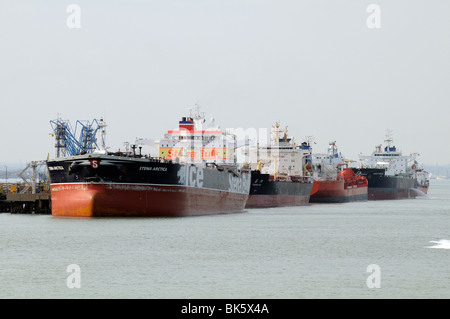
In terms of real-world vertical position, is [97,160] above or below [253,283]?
above

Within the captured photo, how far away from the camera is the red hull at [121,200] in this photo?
44.2 metres

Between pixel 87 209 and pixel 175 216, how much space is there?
5.76m

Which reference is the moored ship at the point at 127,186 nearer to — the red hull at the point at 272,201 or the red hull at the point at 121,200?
the red hull at the point at 121,200

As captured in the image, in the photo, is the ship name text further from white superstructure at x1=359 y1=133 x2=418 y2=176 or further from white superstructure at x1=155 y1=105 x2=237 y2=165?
white superstructure at x1=359 y1=133 x2=418 y2=176

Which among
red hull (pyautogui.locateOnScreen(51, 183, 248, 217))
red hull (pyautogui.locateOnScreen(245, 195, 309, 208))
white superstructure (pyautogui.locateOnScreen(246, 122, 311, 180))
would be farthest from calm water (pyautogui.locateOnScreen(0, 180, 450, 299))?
white superstructure (pyautogui.locateOnScreen(246, 122, 311, 180))

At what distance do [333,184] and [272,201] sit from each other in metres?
20.0

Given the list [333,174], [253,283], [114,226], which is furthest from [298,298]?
[333,174]

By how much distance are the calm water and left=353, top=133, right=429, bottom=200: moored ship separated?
64.0 m

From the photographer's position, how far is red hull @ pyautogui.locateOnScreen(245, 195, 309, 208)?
71.3 meters

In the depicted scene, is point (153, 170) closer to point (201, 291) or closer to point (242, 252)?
point (242, 252)

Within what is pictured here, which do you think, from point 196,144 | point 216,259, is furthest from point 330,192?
point 216,259

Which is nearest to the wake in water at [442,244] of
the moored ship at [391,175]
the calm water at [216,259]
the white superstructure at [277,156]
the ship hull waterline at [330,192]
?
the calm water at [216,259]

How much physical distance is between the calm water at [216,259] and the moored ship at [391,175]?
64.0 metres

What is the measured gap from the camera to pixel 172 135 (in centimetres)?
6028
